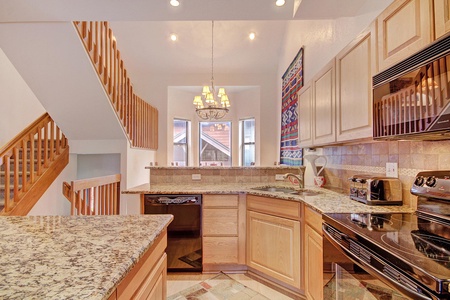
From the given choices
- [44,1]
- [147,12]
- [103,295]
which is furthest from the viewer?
[147,12]

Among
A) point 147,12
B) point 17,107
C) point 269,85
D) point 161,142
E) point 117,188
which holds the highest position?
point 269,85

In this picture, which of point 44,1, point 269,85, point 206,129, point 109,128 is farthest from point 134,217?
point 206,129

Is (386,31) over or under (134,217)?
over

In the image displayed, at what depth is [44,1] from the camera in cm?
199

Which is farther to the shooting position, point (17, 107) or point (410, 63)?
point (17, 107)

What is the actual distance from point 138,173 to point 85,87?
1.92 meters

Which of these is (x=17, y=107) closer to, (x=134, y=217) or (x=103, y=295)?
(x=134, y=217)

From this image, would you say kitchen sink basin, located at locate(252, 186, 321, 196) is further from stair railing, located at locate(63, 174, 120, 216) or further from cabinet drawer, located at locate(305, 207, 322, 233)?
stair railing, located at locate(63, 174, 120, 216)

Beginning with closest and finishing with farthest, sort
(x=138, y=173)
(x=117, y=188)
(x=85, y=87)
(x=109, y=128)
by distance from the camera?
(x=85, y=87)
(x=109, y=128)
(x=117, y=188)
(x=138, y=173)

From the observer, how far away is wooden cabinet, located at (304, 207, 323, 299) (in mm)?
1641

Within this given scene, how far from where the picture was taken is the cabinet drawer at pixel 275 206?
80.2 inches

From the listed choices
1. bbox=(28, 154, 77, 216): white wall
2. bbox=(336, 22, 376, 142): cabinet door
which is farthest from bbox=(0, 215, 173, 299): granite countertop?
bbox=(28, 154, 77, 216): white wall

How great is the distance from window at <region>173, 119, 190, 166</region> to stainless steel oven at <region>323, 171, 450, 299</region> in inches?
210

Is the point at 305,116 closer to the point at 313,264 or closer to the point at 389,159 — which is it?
the point at 389,159
